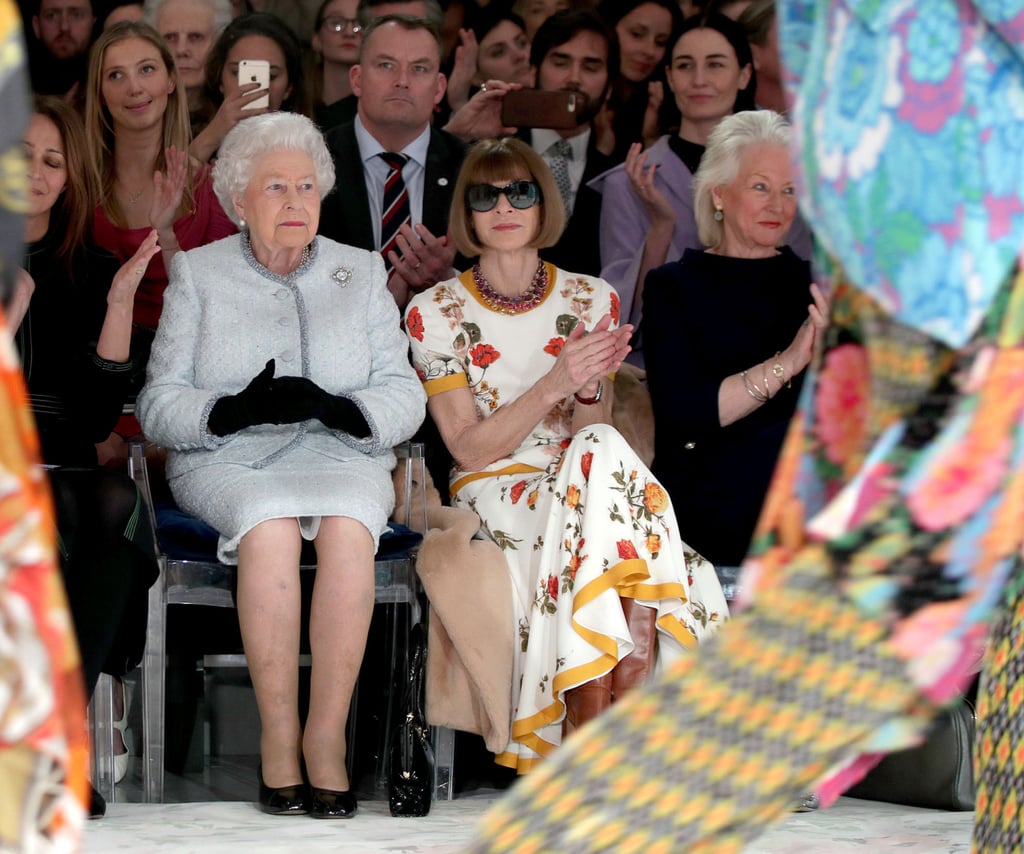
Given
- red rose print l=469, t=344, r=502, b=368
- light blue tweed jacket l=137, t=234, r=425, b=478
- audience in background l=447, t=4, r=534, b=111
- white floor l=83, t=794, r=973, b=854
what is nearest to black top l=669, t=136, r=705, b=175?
audience in background l=447, t=4, r=534, b=111

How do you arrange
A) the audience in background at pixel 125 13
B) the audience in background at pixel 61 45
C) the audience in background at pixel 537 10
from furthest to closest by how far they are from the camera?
the audience in background at pixel 537 10, the audience in background at pixel 61 45, the audience in background at pixel 125 13

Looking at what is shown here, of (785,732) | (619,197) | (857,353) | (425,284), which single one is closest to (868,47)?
(857,353)

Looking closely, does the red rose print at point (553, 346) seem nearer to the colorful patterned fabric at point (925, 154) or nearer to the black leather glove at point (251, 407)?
the black leather glove at point (251, 407)

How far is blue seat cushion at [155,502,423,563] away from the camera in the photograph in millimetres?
2949

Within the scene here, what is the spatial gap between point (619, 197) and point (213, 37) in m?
1.26

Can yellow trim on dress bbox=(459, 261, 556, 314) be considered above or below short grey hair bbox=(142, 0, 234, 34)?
below

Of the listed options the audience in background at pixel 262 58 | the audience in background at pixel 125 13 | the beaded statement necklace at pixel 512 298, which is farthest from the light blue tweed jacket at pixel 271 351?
the audience in background at pixel 125 13

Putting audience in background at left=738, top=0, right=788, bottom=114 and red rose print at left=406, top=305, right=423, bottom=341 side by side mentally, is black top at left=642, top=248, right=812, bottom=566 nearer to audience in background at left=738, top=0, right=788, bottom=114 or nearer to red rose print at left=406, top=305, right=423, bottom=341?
red rose print at left=406, top=305, right=423, bottom=341

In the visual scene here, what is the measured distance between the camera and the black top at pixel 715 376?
3.13m

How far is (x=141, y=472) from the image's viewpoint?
120 inches

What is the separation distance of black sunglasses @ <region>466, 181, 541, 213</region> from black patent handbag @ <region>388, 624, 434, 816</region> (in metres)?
1.04

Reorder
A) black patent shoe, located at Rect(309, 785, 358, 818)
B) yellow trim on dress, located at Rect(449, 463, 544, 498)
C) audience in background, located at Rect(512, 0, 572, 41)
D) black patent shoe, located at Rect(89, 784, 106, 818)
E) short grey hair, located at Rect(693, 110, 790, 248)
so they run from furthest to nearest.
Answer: audience in background, located at Rect(512, 0, 572, 41)
short grey hair, located at Rect(693, 110, 790, 248)
yellow trim on dress, located at Rect(449, 463, 544, 498)
black patent shoe, located at Rect(309, 785, 358, 818)
black patent shoe, located at Rect(89, 784, 106, 818)

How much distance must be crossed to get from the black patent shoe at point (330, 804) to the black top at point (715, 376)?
0.87m

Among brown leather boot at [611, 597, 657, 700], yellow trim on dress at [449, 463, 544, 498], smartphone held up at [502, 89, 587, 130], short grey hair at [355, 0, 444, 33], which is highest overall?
short grey hair at [355, 0, 444, 33]
